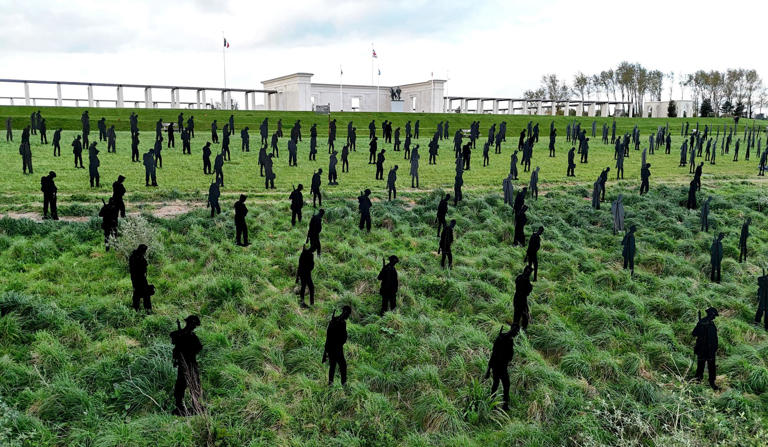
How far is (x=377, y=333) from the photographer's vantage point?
369 inches

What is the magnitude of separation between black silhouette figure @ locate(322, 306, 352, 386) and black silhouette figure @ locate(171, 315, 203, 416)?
177cm

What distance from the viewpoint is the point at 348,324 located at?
9.55 m

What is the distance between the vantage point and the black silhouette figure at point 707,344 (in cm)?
796

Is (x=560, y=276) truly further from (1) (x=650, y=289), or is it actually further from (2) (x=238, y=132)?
(2) (x=238, y=132)

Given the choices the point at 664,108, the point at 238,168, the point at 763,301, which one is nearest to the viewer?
the point at 763,301

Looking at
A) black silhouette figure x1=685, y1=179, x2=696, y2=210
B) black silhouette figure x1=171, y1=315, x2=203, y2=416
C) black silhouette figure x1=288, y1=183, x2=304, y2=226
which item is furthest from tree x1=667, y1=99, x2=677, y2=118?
black silhouette figure x1=171, y1=315, x2=203, y2=416

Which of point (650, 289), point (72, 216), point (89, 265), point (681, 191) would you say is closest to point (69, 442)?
point (89, 265)

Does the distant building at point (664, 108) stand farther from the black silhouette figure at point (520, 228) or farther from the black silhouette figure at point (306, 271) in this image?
the black silhouette figure at point (306, 271)

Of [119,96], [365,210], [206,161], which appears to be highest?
[119,96]

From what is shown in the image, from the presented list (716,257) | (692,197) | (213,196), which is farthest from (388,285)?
(692,197)

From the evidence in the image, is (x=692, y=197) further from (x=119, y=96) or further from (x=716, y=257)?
(x=119, y=96)

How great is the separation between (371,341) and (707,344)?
5320 mm

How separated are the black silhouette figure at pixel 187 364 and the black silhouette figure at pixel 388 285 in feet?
12.3

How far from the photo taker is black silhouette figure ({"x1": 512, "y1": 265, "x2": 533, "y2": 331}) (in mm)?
9281
